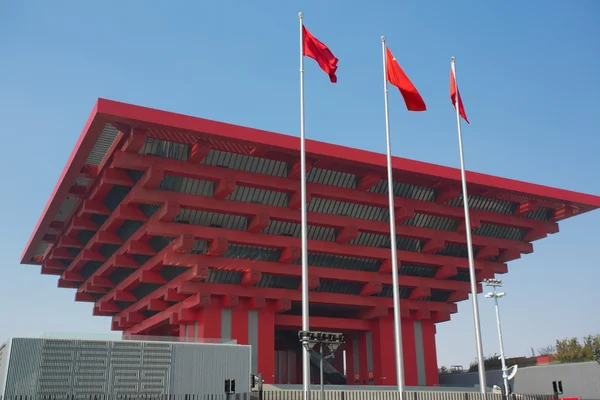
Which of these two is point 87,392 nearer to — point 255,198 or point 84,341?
point 84,341

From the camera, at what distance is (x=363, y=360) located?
55094 millimetres

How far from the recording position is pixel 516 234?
57281 millimetres

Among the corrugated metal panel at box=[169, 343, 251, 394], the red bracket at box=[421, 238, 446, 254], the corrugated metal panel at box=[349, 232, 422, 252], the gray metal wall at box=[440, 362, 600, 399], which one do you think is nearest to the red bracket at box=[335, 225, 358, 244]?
the corrugated metal panel at box=[349, 232, 422, 252]

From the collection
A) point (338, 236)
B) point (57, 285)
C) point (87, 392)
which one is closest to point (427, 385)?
point (338, 236)

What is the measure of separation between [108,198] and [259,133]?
15.2 m

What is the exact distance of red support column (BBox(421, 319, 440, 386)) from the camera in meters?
53.3

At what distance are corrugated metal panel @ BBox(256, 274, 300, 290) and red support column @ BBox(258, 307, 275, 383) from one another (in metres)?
2.26

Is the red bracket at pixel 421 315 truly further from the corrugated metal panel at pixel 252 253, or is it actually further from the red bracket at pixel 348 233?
the corrugated metal panel at pixel 252 253

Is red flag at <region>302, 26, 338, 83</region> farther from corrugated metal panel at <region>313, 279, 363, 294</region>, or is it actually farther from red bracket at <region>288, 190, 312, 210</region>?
corrugated metal panel at <region>313, 279, 363, 294</region>

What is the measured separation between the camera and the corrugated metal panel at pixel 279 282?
49.0 meters

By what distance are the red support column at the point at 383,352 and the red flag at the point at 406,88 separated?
988 inches

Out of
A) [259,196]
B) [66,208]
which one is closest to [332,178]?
[259,196]

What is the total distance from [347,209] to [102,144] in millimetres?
18855

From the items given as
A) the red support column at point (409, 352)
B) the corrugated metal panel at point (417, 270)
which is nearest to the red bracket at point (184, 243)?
the corrugated metal panel at point (417, 270)
